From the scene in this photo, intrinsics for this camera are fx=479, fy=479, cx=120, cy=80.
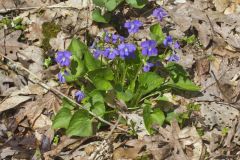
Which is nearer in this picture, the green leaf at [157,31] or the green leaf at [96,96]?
the green leaf at [96,96]

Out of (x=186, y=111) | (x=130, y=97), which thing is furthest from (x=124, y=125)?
(x=186, y=111)

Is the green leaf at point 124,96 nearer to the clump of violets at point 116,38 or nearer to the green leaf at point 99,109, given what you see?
the green leaf at point 99,109

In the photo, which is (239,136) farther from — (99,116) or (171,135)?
(99,116)

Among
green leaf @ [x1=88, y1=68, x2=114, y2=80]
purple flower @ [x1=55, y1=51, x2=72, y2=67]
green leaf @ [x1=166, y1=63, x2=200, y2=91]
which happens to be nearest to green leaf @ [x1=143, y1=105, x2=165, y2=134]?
green leaf @ [x1=166, y1=63, x2=200, y2=91]

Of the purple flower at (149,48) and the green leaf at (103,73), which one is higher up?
the purple flower at (149,48)

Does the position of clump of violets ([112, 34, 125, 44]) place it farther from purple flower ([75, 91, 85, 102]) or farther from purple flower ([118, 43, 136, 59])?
purple flower ([75, 91, 85, 102])

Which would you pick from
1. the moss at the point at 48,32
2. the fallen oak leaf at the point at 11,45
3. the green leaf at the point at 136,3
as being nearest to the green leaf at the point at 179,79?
the green leaf at the point at 136,3

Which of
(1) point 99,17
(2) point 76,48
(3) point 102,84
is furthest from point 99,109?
(1) point 99,17
